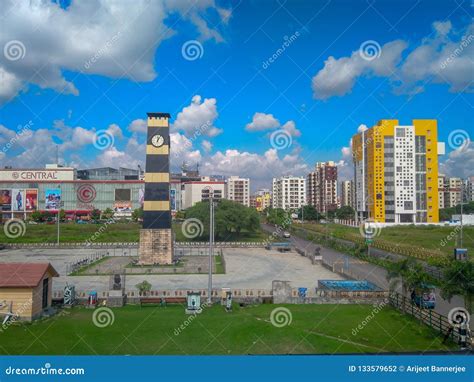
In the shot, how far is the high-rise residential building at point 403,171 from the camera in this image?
2414 inches

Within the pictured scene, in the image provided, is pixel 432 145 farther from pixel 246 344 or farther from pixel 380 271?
pixel 246 344

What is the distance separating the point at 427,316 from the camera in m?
12.3

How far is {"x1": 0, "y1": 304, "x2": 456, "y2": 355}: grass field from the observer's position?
9914 millimetres

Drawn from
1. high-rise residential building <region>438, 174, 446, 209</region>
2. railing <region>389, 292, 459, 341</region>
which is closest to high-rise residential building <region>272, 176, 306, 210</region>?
high-rise residential building <region>438, 174, 446, 209</region>

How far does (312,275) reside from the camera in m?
23.8

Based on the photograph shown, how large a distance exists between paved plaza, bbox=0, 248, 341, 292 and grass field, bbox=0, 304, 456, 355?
23.2 ft

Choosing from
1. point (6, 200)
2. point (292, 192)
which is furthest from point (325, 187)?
point (6, 200)

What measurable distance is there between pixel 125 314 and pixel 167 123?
16.8 metres

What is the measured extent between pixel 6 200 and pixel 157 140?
58979 millimetres

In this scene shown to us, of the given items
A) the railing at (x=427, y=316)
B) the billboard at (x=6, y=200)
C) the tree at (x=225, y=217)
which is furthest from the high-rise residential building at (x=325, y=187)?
the railing at (x=427, y=316)

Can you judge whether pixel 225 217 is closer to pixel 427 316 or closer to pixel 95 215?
pixel 95 215

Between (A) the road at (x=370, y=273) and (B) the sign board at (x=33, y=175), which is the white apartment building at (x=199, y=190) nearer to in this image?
(B) the sign board at (x=33, y=175)

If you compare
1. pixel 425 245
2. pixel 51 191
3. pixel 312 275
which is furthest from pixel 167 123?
pixel 51 191

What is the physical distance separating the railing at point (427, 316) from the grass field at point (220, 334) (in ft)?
0.95
